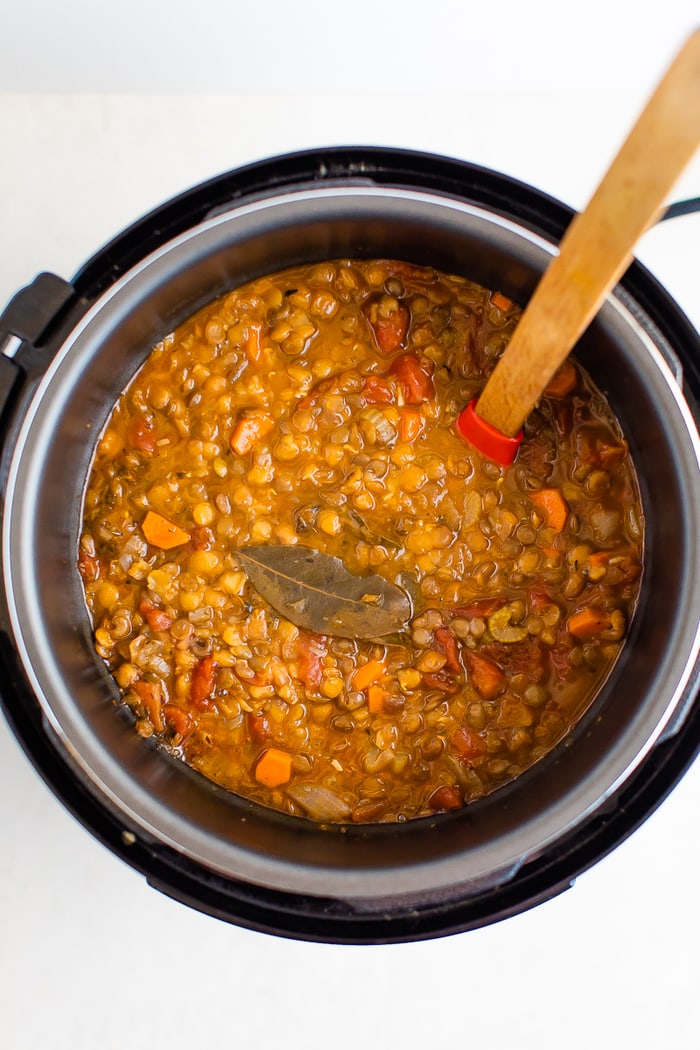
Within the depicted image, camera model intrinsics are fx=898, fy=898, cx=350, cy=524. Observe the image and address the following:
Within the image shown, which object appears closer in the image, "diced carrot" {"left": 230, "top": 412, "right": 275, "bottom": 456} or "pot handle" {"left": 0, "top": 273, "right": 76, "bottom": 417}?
"pot handle" {"left": 0, "top": 273, "right": 76, "bottom": 417}

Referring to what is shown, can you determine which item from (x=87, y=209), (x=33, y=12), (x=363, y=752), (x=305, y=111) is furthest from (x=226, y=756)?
(x=33, y=12)

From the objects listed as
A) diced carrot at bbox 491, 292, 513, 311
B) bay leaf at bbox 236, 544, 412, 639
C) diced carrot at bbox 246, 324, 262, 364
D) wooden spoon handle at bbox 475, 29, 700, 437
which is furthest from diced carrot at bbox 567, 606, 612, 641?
diced carrot at bbox 246, 324, 262, 364

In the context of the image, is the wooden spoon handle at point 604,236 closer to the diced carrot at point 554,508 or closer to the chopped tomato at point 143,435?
the diced carrot at point 554,508

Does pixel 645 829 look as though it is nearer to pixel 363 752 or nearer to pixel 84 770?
pixel 363 752

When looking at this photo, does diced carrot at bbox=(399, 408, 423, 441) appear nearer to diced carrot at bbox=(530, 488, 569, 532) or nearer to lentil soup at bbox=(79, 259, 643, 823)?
lentil soup at bbox=(79, 259, 643, 823)

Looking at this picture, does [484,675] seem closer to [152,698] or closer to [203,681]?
[203,681]
